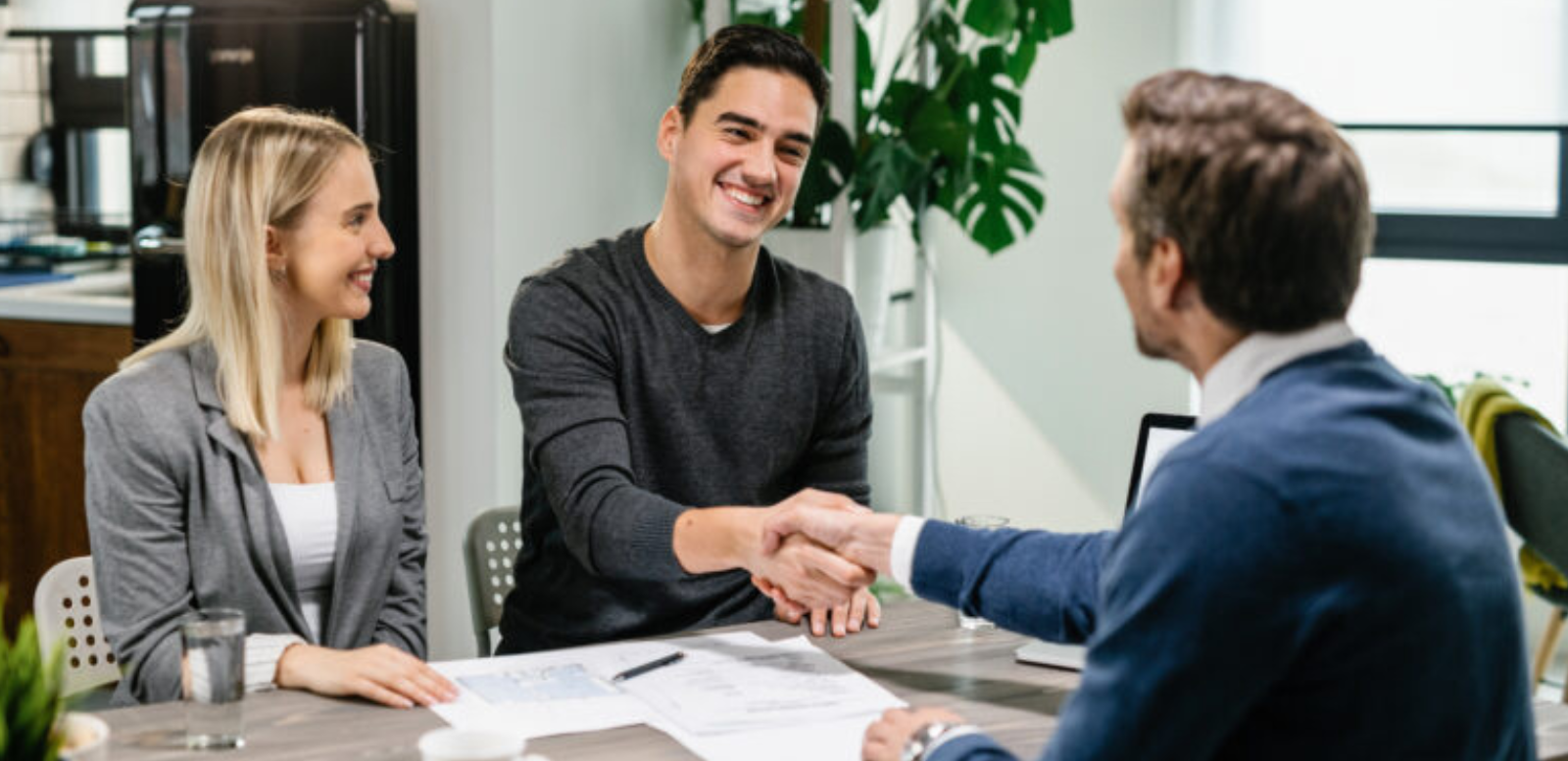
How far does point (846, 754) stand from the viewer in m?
1.62

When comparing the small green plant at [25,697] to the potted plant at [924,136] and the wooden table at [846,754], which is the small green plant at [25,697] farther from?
the potted plant at [924,136]

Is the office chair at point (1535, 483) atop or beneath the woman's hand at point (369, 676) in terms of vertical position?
beneath

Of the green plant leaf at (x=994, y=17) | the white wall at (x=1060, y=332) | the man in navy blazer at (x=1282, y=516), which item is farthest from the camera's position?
the white wall at (x=1060, y=332)

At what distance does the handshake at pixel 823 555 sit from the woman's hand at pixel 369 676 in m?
0.42

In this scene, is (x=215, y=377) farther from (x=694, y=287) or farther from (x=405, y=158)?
(x=405, y=158)

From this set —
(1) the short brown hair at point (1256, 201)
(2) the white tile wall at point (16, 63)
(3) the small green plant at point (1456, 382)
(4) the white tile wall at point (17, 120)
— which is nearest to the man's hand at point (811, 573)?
(1) the short brown hair at point (1256, 201)

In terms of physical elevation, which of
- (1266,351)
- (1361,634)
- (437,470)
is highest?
(1266,351)

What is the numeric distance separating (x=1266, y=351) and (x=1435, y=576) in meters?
0.20

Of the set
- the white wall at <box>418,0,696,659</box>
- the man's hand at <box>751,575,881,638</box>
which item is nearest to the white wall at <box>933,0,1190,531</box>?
the white wall at <box>418,0,696,659</box>

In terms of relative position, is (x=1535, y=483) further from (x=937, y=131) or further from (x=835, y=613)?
(x=835, y=613)

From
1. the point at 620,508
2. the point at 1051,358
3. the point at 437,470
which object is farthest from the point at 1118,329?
the point at 620,508

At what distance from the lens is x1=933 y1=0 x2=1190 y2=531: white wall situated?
4594 millimetres

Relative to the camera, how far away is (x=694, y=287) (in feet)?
7.58

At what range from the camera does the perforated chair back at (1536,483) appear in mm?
3145
